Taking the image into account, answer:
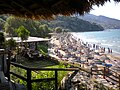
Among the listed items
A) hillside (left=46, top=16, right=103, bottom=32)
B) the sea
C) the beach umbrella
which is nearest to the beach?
the sea

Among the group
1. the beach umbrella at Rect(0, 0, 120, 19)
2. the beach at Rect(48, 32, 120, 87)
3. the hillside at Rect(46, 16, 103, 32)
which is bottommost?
the beach at Rect(48, 32, 120, 87)

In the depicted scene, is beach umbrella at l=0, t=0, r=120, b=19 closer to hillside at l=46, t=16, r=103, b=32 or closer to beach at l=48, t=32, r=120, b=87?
beach at l=48, t=32, r=120, b=87

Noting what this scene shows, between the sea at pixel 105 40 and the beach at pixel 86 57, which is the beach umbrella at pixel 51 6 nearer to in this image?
the beach at pixel 86 57

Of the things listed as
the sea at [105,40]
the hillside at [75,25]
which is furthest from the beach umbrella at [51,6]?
the hillside at [75,25]

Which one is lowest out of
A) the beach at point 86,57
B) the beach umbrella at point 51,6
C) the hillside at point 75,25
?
the beach at point 86,57

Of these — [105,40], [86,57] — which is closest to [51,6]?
[86,57]

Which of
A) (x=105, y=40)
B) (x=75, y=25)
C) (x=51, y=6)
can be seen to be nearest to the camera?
(x=51, y=6)

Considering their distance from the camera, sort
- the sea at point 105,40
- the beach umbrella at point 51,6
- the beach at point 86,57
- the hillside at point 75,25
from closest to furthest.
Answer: the beach umbrella at point 51,6 → the beach at point 86,57 → the sea at point 105,40 → the hillside at point 75,25

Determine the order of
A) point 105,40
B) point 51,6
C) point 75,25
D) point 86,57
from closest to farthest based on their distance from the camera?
point 51,6 → point 86,57 → point 105,40 → point 75,25

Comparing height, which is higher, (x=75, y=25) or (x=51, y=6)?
(x=75, y=25)

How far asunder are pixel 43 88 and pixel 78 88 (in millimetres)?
1199

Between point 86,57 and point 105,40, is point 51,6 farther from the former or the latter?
point 105,40

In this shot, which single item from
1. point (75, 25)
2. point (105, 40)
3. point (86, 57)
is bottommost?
point (86, 57)

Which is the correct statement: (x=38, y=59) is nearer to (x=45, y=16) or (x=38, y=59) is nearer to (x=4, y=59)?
(x=4, y=59)
